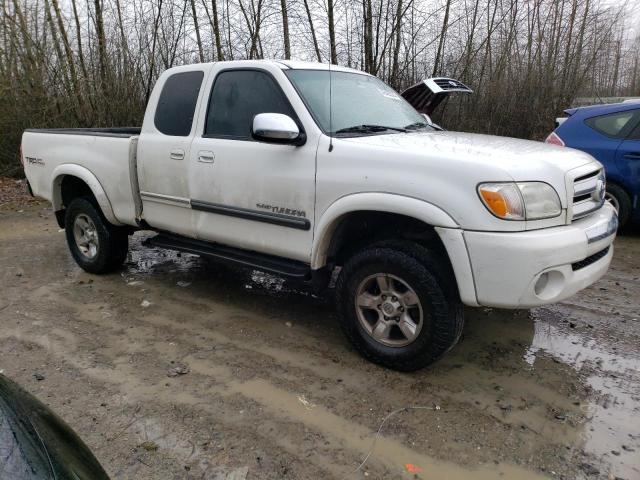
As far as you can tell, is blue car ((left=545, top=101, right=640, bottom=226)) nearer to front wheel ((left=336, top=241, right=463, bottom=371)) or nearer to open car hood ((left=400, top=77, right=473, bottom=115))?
open car hood ((left=400, top=77, right=473, bottom=115))

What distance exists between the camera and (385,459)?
2545 millimetres

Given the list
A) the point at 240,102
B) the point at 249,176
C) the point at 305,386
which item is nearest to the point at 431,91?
the point at 240,102

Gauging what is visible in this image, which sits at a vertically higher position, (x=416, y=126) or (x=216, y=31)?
(x=216, y=31)

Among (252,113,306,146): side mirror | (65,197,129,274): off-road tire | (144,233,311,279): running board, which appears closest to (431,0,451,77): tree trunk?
(65,197,129,274): off-road tire

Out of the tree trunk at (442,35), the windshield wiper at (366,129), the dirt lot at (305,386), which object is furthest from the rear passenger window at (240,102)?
the tree trunk at (442,35)

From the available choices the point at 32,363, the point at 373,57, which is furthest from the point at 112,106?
the point at 32,363

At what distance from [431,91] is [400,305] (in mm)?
2571

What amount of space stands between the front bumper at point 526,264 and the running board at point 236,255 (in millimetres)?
1274

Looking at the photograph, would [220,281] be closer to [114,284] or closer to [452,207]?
[114,284]

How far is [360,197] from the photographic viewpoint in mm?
3158

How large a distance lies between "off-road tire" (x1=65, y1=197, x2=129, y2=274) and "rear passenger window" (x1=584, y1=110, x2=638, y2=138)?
5.79m

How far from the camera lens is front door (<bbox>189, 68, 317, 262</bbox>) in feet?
11.5

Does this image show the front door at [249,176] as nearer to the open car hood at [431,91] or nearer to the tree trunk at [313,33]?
the open car hood at [431,91]

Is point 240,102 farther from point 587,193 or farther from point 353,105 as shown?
point 587,193
